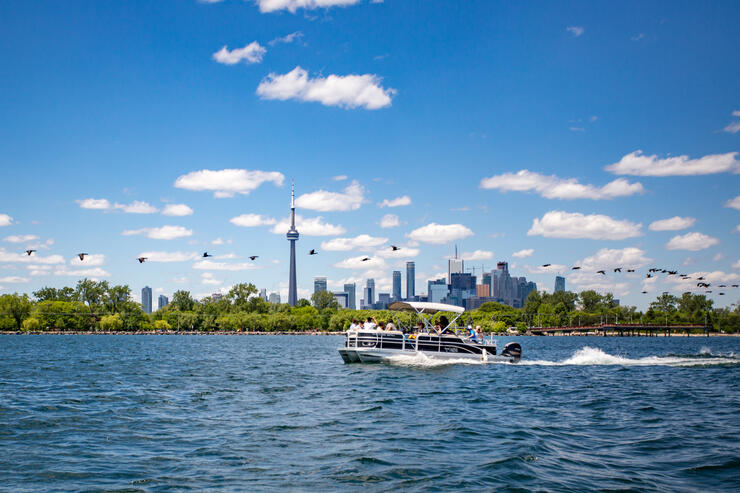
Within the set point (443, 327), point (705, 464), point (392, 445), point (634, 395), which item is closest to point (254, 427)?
point (392, 445)

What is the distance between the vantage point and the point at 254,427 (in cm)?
1823

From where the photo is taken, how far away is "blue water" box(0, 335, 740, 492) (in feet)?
42.0

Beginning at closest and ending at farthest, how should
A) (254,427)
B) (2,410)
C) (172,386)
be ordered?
(254,427), (2,410), (172,386)

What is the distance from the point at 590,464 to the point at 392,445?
4.72 metres

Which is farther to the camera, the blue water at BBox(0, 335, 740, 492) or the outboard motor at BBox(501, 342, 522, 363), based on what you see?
the outboard motor at BBox(501, 342, 522, 363)

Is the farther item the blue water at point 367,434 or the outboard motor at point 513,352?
the outboard motor at point 513,352

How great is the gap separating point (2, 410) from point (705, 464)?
20828 millimetres

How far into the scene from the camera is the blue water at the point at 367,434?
42.0ft

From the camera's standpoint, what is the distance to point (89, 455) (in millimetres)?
14695

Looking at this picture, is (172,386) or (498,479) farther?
(172,386)

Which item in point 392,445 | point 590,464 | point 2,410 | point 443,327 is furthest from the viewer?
point 443,327

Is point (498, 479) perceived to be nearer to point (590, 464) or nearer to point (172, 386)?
point (590, 464)

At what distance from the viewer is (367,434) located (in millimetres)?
17562

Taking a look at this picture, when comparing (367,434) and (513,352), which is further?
(513,352)
